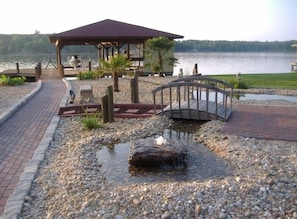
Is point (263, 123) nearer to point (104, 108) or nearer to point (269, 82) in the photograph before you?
point (104, 108)

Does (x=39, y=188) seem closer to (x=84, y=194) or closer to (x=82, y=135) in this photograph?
(x=84, y=194)

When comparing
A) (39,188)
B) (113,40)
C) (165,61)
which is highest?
(113,40)

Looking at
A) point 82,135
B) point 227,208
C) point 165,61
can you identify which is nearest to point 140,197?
point 227,208

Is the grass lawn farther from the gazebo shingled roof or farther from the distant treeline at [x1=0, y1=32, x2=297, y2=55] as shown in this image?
the distant treeline at [x1=0, y1=32, x2=297, y2=55]

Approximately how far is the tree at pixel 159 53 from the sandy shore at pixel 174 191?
14.1 meters

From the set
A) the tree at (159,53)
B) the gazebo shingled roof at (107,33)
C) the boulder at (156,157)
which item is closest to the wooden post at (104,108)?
the boulder at (156,157)

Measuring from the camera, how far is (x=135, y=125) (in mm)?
8039

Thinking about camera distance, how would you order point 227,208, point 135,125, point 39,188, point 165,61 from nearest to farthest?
point 227,208 → point 39,188 → point 135,125 → point 165,61

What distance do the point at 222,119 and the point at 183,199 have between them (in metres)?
4.43

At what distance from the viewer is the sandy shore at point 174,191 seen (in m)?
3.82

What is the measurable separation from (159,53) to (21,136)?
14.4 m

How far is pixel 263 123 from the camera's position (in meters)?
7.92

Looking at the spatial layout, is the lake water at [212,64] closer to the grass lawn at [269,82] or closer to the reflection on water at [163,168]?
the grass lawn at [269,82]

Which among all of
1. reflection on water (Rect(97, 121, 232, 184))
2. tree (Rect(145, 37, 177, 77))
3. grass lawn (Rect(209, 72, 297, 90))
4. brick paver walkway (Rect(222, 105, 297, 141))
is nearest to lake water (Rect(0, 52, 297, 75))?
tree (Rect(145, 37, 177, 77))
